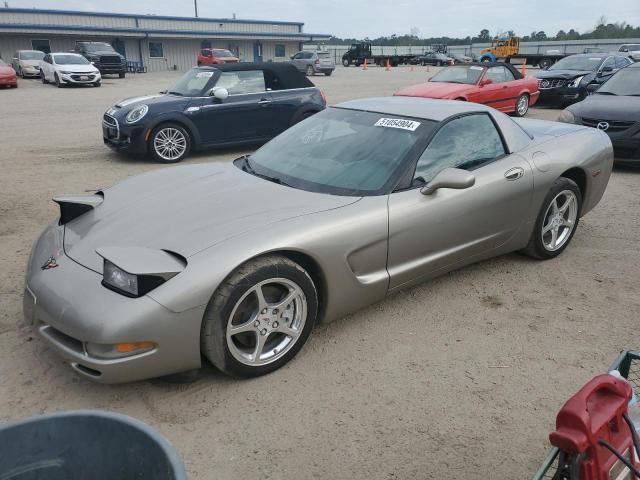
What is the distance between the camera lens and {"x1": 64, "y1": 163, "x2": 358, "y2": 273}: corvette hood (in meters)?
2.87

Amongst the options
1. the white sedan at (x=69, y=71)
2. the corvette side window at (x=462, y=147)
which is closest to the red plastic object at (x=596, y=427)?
the corvette side window at (x=462, y=147)

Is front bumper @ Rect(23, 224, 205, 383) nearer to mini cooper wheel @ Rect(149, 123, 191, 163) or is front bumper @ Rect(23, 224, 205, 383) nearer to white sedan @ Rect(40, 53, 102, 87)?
mini cooper wheel @ Rect(149, 123, 191, 163)

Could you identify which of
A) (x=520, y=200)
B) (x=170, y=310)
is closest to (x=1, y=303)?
(x=170, y=310)

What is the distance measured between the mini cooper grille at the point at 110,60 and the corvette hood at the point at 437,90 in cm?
2188

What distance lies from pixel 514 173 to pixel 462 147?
1.53ft

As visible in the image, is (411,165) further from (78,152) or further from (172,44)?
(172,44)

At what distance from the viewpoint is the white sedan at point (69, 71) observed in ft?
69.4

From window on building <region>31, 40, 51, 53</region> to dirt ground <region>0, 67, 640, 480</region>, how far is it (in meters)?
38.6

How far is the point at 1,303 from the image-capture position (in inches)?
145

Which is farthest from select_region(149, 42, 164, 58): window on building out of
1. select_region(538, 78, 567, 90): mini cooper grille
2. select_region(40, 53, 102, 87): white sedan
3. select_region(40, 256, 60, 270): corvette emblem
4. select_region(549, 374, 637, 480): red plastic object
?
select_region(549, 374, 637, 480): red plastic object

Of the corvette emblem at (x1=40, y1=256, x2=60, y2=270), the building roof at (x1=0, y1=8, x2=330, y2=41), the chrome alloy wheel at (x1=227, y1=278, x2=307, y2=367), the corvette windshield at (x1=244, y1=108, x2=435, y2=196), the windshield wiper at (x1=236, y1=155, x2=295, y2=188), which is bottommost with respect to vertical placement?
the chrome alloy wheel at (x1=227, y1=278, x2=307, y2=367)

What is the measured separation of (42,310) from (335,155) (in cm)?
206

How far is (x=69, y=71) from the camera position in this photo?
21125 millimetres

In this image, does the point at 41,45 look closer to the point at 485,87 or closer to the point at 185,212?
the point at 485,87
